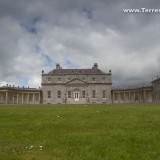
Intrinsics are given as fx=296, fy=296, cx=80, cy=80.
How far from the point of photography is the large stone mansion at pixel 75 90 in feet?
292

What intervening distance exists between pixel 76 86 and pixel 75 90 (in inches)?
48.9

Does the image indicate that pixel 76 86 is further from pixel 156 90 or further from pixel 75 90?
pixel 156 90

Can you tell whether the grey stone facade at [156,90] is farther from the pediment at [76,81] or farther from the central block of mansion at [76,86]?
the pediment at [76,81]

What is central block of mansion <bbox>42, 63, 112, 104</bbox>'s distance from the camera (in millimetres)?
89125

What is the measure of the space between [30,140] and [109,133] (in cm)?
309

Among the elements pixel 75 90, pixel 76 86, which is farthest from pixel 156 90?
pixel 75 90

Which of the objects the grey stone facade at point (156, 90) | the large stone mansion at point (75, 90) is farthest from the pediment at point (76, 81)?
the grey stone facade at point (156, 90)

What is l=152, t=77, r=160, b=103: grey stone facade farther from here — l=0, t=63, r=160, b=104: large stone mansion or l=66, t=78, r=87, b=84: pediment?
l=66, t=78, r=87, b=84: pediment

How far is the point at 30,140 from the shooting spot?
9.91 meters

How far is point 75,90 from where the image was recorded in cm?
8888

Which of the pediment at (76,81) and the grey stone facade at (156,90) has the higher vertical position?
the pediment at (76,81)

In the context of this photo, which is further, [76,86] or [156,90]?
[76,86]

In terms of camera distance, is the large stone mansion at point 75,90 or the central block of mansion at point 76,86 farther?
the central block of mansion at point 76,86

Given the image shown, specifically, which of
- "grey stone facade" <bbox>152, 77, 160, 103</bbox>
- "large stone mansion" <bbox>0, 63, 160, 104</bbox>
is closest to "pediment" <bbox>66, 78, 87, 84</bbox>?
"large stone mansion" <bbox>0, 63, 160, 104</bbox>
